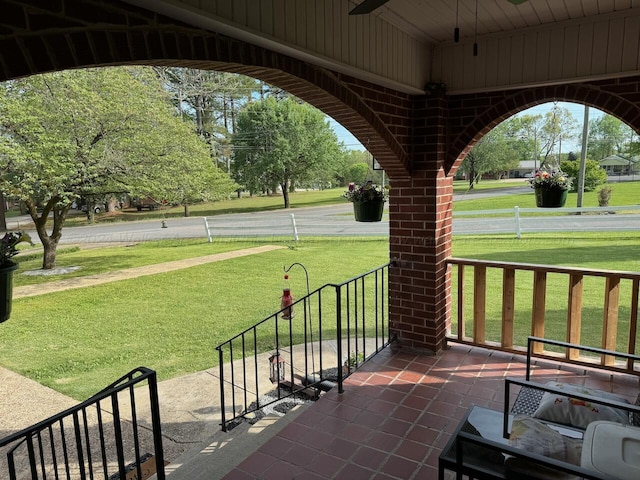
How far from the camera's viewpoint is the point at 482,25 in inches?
120

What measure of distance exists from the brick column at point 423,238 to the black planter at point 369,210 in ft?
1.21

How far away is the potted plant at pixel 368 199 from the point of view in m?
3.39

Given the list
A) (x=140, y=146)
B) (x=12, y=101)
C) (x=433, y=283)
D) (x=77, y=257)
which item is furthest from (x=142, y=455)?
(x=77, y=257)

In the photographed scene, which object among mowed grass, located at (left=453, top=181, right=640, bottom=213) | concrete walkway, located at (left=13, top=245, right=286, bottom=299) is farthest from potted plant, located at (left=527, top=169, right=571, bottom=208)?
concrete walkway, located at (left=13, top=245, right=286, bottom=299)

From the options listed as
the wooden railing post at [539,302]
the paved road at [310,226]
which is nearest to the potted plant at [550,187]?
the wooden railing post at [539,302]

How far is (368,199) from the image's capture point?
3381mm

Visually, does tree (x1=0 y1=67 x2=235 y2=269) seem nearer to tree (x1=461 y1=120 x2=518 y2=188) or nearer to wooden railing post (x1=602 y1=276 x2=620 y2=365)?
tree (x1=461 y1=120 x2=518 y2=188)

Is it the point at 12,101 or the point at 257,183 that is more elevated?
the point at 12,101

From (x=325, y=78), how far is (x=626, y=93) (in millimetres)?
2059

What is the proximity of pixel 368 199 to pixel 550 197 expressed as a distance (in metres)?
1.34

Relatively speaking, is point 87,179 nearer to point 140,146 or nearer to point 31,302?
point 140,146

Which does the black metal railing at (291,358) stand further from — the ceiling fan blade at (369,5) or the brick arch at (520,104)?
the ceiling fan blade at (369,5)

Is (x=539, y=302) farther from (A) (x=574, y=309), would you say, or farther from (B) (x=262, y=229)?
(B) (x=262, y=229)

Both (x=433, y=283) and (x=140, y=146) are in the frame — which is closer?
(x=433, y=283)
